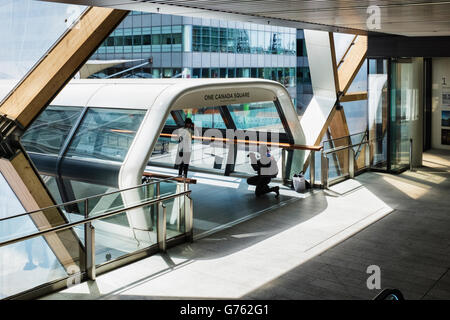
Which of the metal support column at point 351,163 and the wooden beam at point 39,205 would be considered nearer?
the wooden beam at point 39,205

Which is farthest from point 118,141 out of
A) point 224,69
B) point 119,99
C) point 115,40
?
point 115,40

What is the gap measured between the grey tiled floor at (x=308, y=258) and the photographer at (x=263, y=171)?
0.91 m

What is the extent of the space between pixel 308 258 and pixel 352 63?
8738 millimetres

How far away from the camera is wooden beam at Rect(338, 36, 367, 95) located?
550 inches

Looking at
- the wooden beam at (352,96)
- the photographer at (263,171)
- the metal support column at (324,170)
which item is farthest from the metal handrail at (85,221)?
the wooden beam at (352,96)

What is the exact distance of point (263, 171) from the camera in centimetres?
1134

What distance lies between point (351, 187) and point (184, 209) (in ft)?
15.8

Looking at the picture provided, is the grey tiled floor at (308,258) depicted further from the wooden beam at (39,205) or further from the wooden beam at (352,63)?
the wooden beam at (352,63)

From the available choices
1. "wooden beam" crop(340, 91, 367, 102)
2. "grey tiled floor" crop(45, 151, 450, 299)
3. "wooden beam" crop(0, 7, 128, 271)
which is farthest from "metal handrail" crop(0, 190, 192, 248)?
"wooden beam" crop(340, 91, 367, 102)

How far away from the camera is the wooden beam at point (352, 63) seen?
1398cm

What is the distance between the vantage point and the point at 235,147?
13.2 meters

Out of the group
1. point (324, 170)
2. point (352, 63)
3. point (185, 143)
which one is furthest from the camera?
point (352, 63)

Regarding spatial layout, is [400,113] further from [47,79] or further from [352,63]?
[47,79]

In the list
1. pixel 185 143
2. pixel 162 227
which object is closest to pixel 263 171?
pixel 185 143
